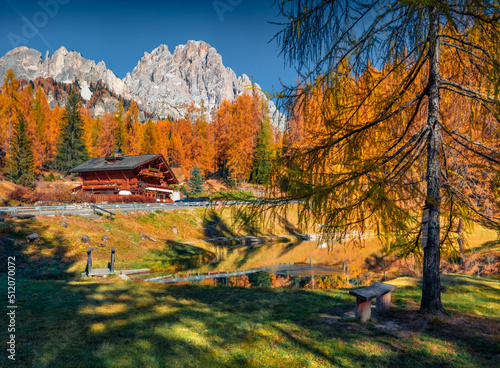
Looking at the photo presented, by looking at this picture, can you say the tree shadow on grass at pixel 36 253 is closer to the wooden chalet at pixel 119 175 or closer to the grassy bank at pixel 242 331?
the grassy bank at pixel 242 331

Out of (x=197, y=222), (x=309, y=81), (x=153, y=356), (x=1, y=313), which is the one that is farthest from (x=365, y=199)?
(x=197, y=222)

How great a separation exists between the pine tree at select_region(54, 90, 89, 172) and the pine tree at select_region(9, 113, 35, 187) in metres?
11.6

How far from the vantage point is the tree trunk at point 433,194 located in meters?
6.36

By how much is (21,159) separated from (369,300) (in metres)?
55.9

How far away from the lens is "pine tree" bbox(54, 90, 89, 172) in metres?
60.8

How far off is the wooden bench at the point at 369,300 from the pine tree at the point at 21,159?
5298 cm

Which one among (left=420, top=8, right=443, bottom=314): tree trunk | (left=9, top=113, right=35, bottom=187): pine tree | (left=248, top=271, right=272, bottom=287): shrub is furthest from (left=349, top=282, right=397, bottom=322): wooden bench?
(left=9, top=113, right=35, bottom=187): pine tree

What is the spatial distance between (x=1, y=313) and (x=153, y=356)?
170 inches

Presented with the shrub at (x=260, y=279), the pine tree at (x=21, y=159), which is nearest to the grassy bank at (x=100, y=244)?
the shrub at (x=260, y=279)

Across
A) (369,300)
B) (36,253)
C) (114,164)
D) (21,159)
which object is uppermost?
(21,159)

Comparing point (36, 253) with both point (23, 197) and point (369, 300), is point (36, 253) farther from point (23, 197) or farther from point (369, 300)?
point (23, 197)

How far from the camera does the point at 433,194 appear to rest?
6.36 meters

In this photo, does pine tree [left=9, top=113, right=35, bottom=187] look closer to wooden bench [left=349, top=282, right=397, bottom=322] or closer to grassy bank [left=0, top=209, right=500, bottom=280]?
grassy bank [left=0, top=209, right=500, bottom=280]

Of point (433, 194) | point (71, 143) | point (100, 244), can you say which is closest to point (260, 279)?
point (100, 244)
